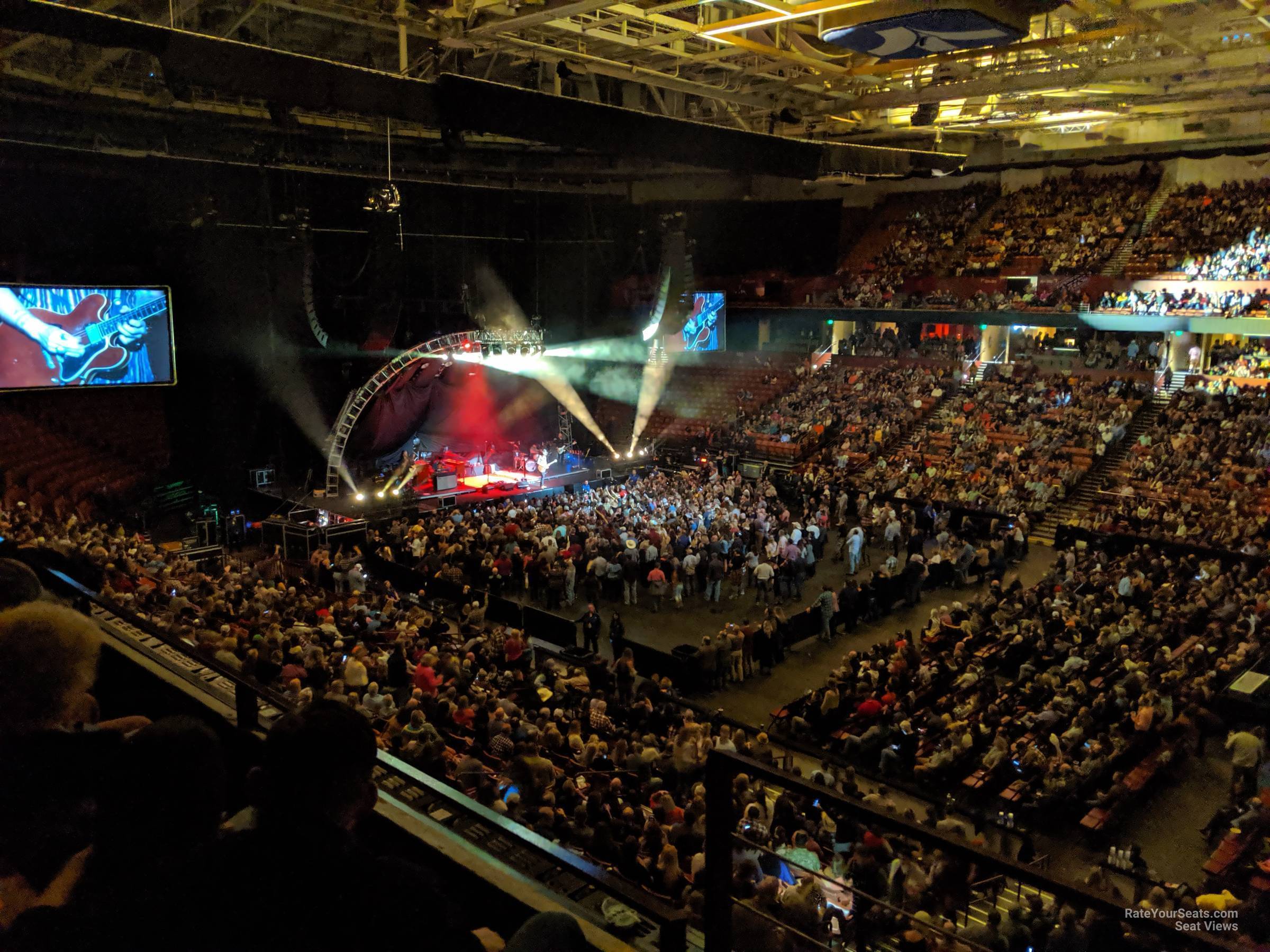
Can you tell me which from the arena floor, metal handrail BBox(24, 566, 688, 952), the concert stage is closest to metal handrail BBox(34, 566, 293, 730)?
metal handrail BBox(24, 566, 688, 952)

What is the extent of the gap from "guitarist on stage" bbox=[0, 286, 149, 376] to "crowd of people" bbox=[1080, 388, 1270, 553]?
17.6 metres

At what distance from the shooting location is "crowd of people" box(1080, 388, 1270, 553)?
15.2m

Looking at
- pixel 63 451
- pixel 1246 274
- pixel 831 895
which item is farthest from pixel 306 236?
pixel 1246 274

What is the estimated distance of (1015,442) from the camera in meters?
20.0

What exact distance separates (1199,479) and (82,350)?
2020 cm

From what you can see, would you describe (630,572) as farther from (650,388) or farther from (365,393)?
(650,388)

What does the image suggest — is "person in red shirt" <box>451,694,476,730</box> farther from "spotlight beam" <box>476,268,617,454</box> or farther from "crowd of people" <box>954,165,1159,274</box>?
"crowd of people" <box>954,165,1159,274</box>

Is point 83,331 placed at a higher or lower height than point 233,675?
higher

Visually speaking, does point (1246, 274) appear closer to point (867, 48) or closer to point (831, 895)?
point (867, 48)

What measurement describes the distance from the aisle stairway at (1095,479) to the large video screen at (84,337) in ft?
54.9

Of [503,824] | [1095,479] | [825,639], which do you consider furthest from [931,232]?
[503,824]

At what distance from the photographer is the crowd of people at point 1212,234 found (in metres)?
21.4

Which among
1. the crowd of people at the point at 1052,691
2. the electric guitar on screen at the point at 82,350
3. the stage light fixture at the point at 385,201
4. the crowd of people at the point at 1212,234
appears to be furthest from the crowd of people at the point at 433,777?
the crowd of people at the point at 1212,234

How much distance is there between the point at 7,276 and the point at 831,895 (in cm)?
1665
